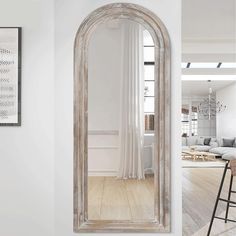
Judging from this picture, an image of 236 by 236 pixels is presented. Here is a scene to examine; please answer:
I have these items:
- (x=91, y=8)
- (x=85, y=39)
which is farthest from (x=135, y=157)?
(x=91, y=8)

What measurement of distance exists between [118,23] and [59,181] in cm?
140

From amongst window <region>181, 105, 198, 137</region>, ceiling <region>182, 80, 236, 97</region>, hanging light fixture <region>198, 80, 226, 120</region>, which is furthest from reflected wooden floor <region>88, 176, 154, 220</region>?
hanging light fixture <region>198, 80, 226, 120</region>

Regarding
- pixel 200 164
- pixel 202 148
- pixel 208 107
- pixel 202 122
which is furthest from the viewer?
pixel 202 122

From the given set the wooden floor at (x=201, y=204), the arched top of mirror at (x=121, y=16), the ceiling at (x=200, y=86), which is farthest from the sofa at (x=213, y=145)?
the arched top of mirror at (x=121, y=16)

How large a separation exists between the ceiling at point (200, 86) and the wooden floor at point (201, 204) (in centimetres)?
474

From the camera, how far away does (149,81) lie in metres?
2.96

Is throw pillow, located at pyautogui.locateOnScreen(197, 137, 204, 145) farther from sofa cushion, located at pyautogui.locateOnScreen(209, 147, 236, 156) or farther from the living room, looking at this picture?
sofa cushion, located at pyautogui.locateOnScreen(209, 147, 236, 156)

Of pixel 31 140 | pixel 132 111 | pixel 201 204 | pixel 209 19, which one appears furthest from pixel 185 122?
pixel 31 140

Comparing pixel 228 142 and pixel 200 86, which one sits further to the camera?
pixel 200 86

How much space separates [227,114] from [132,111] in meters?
10.2

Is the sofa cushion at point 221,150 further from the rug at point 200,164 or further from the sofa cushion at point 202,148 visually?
the rug at point 200,164

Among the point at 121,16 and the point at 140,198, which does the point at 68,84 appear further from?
the point at 140,198

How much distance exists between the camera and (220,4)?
5426 mm

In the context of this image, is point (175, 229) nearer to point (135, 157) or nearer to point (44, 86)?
point (135, 157)
